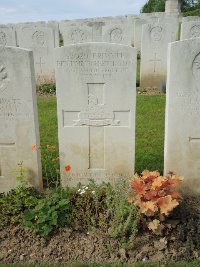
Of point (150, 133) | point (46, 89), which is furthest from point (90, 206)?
point (46, 89)

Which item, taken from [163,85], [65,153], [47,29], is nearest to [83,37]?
[47,29]

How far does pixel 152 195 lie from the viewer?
11.1 feet

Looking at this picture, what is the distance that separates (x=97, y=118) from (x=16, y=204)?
1380mm

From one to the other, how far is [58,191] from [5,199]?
64cm

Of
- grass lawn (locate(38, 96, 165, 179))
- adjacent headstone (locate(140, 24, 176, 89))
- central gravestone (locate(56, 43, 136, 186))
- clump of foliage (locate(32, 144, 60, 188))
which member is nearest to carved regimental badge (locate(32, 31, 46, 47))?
grass lawn (locate(38, 96, 165, 179))

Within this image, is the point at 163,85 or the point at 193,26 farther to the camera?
the point at 193,26

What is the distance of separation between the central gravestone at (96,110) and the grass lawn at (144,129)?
72 centimetres

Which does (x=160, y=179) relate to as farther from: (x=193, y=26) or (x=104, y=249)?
(x=193, y=26)

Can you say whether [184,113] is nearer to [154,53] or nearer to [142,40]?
[142,40]

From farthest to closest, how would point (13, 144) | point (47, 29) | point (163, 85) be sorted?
point (47, 29)
point (163, 85)
point (13, 144)

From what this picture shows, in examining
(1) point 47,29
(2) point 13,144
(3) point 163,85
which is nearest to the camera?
(2) point 13,144

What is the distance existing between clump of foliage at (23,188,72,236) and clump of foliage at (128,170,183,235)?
0.73m

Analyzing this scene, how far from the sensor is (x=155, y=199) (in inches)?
133

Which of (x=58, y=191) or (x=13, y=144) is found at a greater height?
(x=13, y=144)
